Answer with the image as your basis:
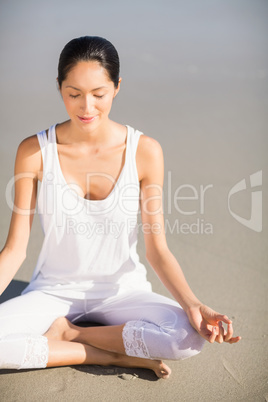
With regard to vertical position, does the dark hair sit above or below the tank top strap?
above

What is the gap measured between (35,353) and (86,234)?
509mm

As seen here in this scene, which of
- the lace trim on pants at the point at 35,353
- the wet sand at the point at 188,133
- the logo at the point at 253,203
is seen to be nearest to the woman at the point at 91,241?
the lace trim on pants at the point at 35,353

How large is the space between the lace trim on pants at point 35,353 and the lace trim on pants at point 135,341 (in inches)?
11.5

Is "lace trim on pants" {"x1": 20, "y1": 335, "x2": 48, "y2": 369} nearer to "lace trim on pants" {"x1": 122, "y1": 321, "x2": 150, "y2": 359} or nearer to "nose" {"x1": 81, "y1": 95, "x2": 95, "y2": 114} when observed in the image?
"lace trim on pants" {"x1": 122, "y1": 321, "x2": 150, "y2": 359}

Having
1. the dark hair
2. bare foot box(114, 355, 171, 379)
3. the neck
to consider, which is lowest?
bare foot box(114, 355, 171, 379)

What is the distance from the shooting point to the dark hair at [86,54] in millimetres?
1917

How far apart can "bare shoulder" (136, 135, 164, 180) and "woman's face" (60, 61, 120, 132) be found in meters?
0.23

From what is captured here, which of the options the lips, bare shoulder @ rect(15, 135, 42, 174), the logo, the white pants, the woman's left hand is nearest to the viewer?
the woman's left hand

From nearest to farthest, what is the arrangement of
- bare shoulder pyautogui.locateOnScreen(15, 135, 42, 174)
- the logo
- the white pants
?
the white pants → bare shoulder pyautogui.locateOnScreen(15, 135, 42, 174) → the logo

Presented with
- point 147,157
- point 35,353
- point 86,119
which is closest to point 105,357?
point 35,353

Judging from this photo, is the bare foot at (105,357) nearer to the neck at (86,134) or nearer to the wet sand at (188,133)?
the wet sand at (188,133)

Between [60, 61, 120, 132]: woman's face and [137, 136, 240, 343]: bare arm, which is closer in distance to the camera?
[60, 61, 120, 132]: woman's face

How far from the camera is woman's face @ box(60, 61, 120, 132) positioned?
192 cm

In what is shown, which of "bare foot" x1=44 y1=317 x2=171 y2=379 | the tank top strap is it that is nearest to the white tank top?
the tank top strap
